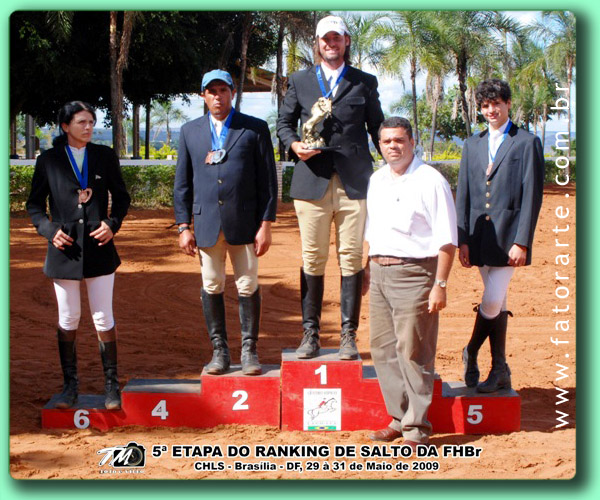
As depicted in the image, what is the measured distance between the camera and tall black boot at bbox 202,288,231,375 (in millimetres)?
5551

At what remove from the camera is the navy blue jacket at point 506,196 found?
5.35 meters

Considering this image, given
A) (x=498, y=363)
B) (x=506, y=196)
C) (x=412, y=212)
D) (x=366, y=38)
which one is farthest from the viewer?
(x=366, y=38)

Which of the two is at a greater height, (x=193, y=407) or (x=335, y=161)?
(x=335, y=161)

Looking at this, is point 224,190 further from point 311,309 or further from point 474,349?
point 474,349

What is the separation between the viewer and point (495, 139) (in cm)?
552

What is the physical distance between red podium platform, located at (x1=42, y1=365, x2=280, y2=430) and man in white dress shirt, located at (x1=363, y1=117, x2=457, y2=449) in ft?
2.90

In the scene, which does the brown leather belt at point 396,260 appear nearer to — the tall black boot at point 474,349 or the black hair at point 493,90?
the tall black boot at point 474,349

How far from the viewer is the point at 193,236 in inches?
214

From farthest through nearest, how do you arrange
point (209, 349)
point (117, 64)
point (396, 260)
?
point (117, 64)
point (209, 349)
point (396, 260)

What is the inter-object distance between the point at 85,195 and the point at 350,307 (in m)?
1.97

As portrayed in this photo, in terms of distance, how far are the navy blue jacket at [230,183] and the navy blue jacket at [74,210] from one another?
491 mm

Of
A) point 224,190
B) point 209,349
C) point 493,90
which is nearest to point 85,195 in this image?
point 224,190

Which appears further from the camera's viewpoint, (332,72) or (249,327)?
(249,327)

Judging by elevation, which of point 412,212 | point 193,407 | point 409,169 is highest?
point 409,169
